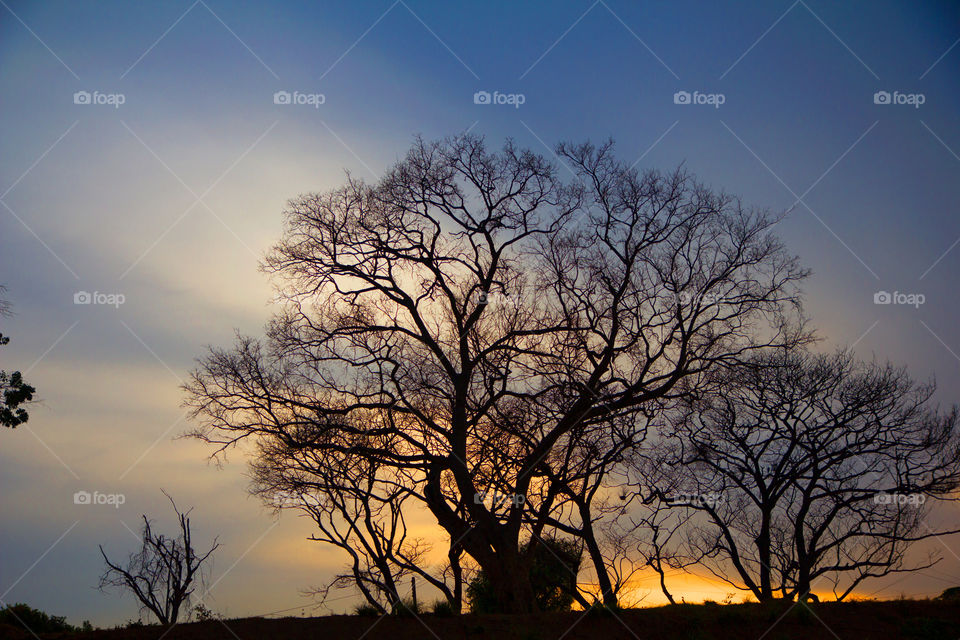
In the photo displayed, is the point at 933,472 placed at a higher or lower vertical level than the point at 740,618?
higher

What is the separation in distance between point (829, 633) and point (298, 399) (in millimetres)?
12764

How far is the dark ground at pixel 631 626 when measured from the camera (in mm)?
12562

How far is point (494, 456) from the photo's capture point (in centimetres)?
1950

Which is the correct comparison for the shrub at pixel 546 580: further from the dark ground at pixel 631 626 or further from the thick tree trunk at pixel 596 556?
the dark ground at pixel 631 626

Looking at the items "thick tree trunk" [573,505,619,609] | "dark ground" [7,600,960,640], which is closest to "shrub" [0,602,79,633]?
"dark ground" [7,600,960,640]

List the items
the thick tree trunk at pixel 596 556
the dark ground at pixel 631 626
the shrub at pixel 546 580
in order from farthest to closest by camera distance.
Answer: the shrub at pixel 546 580 → the thick tree trunk at pixel 596 556 → the dark ground at pixel 631 626

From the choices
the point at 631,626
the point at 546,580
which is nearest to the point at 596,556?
the point at 546,580

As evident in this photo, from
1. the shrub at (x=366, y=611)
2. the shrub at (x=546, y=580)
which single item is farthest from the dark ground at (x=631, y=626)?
the shrub at (x=546, y=580)

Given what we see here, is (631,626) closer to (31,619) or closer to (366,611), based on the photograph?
(366,611)

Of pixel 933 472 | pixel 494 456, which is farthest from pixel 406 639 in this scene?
pixel 933 472

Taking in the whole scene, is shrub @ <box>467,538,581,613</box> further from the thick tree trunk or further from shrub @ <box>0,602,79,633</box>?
shrub @ <box>0,602,79,633</box>

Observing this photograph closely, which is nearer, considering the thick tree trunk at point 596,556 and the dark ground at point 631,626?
the dark ground at point 631,626

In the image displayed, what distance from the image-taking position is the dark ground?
12.6 m

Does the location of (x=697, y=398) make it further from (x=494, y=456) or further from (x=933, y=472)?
(x=933, y=472)
